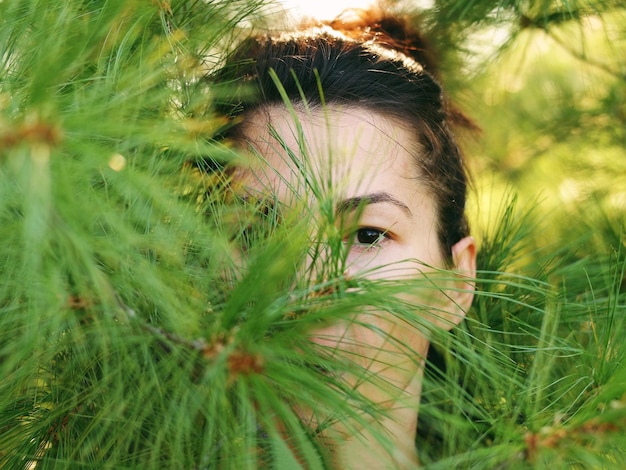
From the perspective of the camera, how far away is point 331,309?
1.59 ft

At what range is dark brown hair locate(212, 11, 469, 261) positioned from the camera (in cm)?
98

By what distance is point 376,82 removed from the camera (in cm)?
102

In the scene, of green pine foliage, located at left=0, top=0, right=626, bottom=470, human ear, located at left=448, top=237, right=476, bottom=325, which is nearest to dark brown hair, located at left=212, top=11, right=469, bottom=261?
human ear, located at left=448, top=237, right=476, bottom=325

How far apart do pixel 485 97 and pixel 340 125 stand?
523 mm

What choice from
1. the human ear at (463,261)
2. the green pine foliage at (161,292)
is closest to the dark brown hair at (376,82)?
the human ear at (463,261)

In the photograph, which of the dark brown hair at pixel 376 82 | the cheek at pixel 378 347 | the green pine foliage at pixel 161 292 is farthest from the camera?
the dark brown hair at pixel 376 82

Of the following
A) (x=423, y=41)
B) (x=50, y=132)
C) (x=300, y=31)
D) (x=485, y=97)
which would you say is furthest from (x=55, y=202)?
(x=485, y=97)

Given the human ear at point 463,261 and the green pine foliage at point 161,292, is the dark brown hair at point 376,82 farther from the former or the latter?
the green pine foliage at point 161,292

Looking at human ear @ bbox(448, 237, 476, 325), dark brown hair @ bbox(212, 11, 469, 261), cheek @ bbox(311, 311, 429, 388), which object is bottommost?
cheek @ bbox(311, 311, 429, 388)

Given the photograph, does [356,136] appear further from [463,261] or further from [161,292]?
[161,292]

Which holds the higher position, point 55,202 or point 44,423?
point 55,202

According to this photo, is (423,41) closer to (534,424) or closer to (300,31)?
(300,31)

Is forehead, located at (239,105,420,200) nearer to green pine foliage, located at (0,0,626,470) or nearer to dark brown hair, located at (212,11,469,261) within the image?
dark brown hair, located at (212,11,469,261)

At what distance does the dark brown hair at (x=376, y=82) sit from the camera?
0.98 metres
